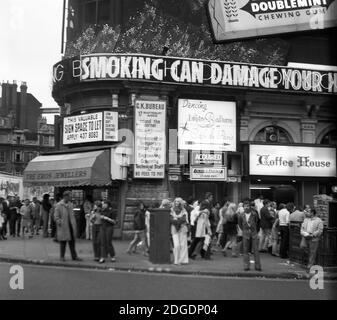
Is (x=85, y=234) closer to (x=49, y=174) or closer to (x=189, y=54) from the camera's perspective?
(x=49, y=174)

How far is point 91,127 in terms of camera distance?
2273 cm

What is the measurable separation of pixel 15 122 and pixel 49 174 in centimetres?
6487

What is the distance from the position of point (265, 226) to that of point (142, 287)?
7.84 m

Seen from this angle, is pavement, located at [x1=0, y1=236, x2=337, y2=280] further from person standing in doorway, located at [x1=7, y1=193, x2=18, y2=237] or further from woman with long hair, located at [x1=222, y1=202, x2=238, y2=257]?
person standing in doorway, located at [x1=7, y1=193, x2=18, y2=237]

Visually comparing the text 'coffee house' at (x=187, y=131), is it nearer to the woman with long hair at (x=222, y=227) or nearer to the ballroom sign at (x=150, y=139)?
the ballroom sign at (x=150, y=139)

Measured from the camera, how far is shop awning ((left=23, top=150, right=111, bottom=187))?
69.9ft

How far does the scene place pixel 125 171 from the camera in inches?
864

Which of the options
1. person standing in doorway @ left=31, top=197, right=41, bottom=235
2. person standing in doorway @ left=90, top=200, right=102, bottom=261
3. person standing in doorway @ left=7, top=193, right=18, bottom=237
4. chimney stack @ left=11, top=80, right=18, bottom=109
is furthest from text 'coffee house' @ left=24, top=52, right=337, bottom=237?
chimney stack @ left=11, top=80, right=18, bottom=109

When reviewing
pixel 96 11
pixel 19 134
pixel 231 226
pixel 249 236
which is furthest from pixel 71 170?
pixel 19 134

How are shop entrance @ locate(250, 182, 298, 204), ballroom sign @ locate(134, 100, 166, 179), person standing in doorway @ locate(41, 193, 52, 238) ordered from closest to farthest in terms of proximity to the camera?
1. ballroom sign @ locate(134, 100, 166, 179)
2. person standing in doorway @ locate(41, 193, 52, 238)
3. shop entrance @ locate(250, 182, 298, 204)

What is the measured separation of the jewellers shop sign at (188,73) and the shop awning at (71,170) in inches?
130

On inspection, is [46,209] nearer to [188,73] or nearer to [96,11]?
[188,73]

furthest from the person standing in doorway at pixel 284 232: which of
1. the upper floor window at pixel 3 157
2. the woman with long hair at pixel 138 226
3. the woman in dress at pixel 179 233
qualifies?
the upper floor window at pixel 3 157

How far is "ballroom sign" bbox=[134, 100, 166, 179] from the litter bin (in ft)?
24.3
